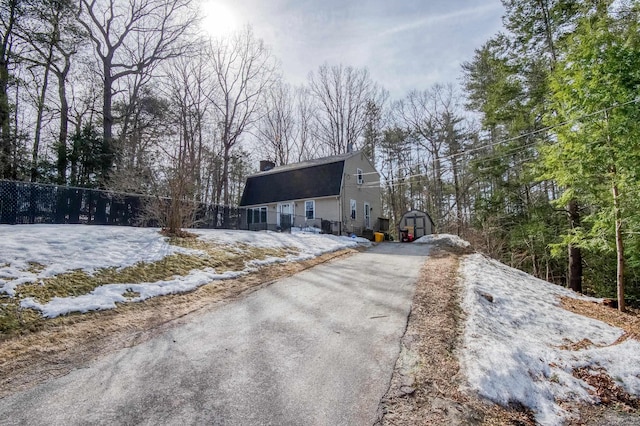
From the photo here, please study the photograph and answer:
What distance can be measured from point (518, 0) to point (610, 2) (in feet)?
13.2

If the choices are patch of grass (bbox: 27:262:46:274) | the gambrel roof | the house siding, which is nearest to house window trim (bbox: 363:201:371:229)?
the house siding

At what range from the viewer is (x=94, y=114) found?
1914 centimetres

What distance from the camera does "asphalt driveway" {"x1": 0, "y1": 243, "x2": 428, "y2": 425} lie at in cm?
240

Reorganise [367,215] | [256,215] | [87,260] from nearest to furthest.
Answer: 1. [87,260]
2. [256,215]
3. [367,215]

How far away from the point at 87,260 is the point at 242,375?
4.80 m

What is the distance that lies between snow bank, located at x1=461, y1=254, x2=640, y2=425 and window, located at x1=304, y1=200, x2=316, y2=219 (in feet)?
49.1

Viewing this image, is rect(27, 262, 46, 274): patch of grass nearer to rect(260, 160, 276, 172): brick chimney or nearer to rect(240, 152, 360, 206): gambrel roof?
rect(240, 152, 360, 206): gambrel roof

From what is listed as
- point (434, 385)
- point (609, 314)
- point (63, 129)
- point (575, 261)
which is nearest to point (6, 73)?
point (63, 129)

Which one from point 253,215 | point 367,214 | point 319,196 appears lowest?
point 253,215

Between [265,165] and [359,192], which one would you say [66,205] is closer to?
[359,192]

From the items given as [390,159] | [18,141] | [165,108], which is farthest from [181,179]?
[390,159]

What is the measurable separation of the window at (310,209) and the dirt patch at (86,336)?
15.2 m

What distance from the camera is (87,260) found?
5.92 m

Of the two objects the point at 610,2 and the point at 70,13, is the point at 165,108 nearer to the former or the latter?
the point at 70,13
